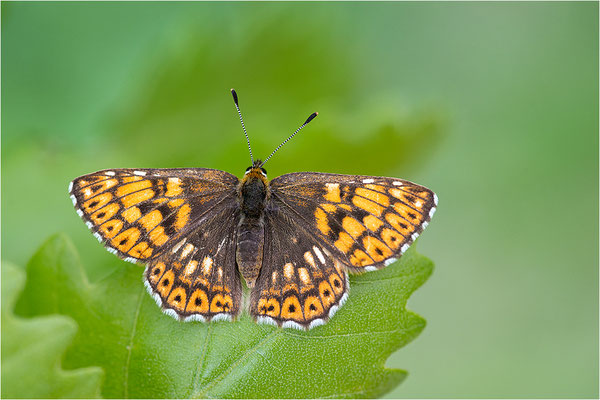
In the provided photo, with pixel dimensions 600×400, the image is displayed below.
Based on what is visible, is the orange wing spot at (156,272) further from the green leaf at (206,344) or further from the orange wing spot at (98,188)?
the orange wing spot at (98,188)

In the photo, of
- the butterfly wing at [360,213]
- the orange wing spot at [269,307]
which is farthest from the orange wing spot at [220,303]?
the butterfly wing at [360,213]

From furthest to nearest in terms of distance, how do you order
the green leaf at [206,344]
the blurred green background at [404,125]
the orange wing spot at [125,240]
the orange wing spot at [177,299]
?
the blurred green background at [404,125]
the orange wing spot at [125,240]
the orange wing spot at [177,299]
the green leaf at [206,344]

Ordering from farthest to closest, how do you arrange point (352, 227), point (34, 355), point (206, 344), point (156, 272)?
point (352, 227) → point (156, 272) → point (206, 344) → point (34, 355)

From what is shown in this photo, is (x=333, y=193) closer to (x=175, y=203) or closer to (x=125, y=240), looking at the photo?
(x=175, y=203)

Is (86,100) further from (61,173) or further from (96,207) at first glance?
(96,207)

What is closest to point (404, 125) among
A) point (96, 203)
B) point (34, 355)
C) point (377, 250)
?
point (377, 250)

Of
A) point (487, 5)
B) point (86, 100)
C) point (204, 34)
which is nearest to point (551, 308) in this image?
point (487, 5)
